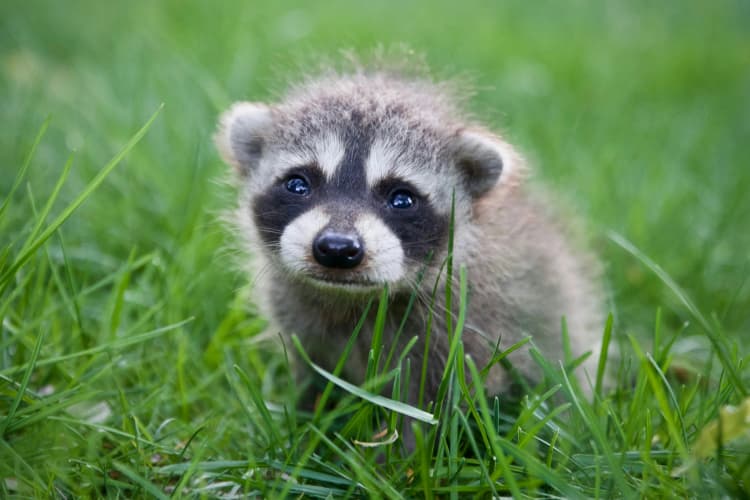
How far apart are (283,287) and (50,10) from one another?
6570mm

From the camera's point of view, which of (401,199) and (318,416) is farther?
(401,199)

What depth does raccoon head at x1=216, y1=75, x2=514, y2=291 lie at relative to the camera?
344 cm

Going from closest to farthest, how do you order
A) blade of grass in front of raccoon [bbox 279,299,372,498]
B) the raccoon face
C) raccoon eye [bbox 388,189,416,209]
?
blade of grass in front of raccoon [bbox 279,299,372,498] < the raccoon face < raccoon eye [bbox 388,189,416,209]

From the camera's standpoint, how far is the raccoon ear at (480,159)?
3.91 meters

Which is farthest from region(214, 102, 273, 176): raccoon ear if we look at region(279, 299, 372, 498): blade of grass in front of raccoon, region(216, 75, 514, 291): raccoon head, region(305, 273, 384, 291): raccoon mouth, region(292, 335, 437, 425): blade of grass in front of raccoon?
region(292, 335, 437, 425): blade of grass in front of raccoon

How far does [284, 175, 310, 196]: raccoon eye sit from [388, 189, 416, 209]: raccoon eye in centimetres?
42

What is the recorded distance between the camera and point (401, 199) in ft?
12.2

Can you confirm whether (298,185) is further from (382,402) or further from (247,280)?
(382,402)

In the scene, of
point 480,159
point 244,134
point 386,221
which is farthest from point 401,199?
point 244,134

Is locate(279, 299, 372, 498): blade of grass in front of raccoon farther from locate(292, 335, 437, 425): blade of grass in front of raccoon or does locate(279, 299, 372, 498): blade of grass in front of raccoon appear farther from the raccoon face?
the raccoon face

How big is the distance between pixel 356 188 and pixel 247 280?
54.1 inches

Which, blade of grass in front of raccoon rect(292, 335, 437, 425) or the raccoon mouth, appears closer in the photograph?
blade of grass in front of raccoon rect(292, 335, 437, 425)

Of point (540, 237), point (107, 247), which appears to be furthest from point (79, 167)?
point (540, 237)

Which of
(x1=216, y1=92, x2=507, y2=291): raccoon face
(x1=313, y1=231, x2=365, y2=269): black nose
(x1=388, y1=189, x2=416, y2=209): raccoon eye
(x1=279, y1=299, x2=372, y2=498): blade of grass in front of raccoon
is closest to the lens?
(x1=279, y1=299, x2=372, y2=498): blade of grass in front of raccoon
